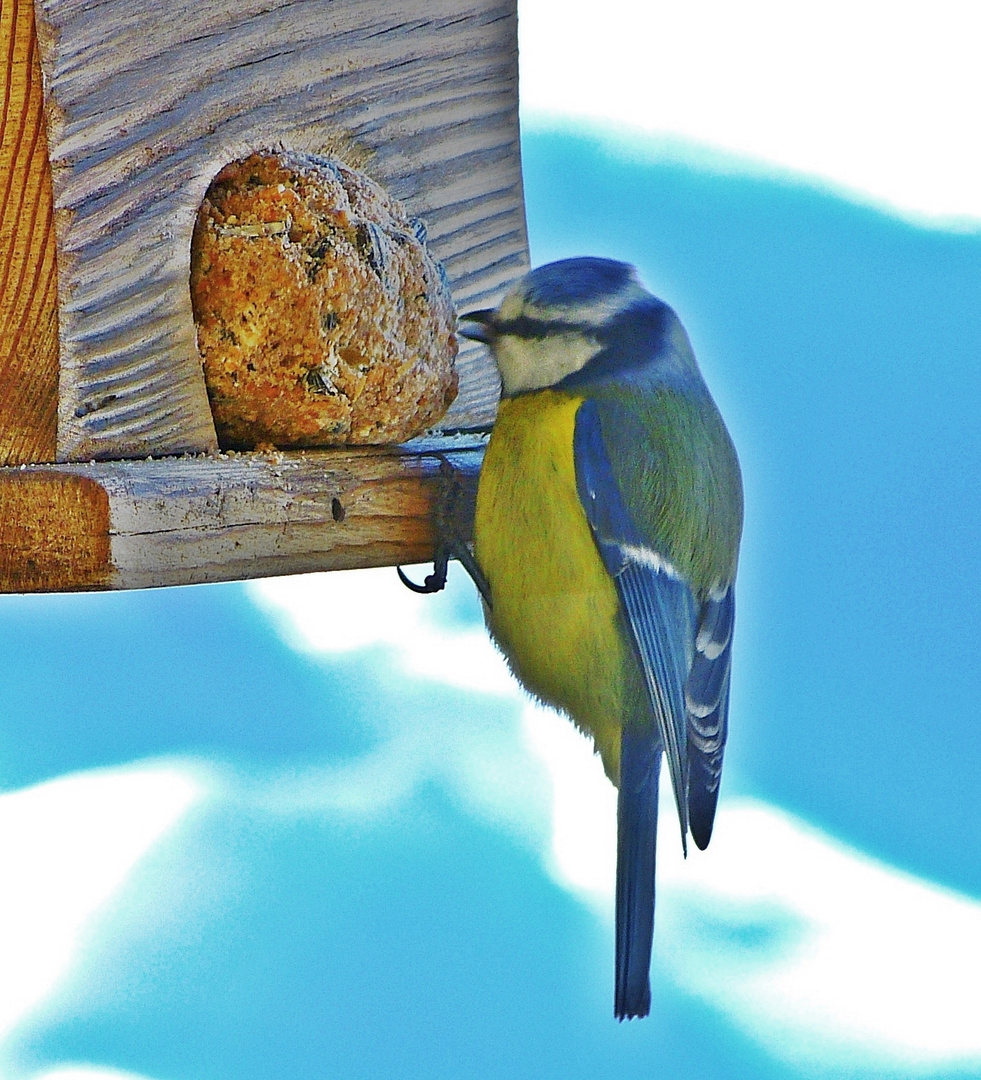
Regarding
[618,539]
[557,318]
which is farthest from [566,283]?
[618,539]

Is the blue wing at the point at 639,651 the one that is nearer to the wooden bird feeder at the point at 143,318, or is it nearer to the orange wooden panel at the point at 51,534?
the wooden bird feeder at the point at 143,318

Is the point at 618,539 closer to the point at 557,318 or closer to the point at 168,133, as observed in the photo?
the point at 557,318

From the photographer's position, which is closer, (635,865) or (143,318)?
(143,318)

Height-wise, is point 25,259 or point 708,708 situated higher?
point 25,259

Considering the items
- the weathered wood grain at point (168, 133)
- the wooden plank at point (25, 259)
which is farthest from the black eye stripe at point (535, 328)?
the wooden plank at point (25, 259)

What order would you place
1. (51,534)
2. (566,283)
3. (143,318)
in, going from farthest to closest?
(566,283), (143,318), (51,534)

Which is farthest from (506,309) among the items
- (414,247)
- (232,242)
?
(232,242)

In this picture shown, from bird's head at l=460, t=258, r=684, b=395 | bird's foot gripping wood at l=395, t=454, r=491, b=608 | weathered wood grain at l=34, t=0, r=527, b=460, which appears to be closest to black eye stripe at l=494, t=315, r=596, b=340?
bird's head at l=460, t=258, r=684, b=395

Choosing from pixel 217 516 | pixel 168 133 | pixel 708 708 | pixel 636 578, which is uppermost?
pixel 168 133

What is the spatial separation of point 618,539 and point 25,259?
51cm

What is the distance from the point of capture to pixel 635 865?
1229 millimetres

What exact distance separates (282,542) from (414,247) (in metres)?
0.32

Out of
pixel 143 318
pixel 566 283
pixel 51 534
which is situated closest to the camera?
pixel 51 534

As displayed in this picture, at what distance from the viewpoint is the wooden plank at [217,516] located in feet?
3.05
